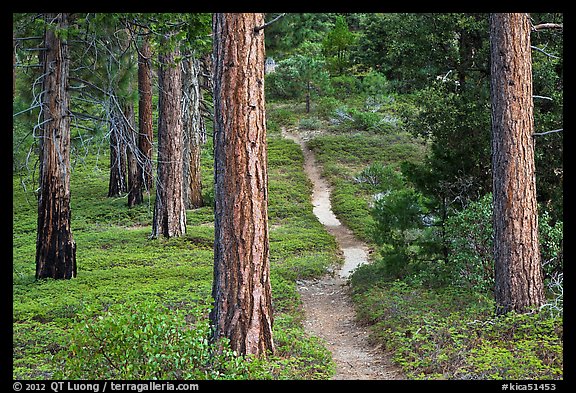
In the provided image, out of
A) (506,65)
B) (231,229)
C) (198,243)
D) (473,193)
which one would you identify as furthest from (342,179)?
(231,229)

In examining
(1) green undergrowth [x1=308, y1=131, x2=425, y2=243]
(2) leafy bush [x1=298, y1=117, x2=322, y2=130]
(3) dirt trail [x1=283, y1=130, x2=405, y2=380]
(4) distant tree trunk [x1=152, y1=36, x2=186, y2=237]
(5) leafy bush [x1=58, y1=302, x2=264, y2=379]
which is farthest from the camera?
(2) leafy bush [x1=298, y1=117, x2=322, y2=130]

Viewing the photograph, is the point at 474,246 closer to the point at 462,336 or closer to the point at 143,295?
the point at 462,336

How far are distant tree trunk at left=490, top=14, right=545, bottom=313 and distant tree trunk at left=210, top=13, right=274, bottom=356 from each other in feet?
10.8

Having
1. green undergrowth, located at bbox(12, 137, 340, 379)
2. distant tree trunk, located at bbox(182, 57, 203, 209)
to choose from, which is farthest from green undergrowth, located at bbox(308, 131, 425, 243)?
distant tree trunk, located at bbox(182, 57, 203, 209)

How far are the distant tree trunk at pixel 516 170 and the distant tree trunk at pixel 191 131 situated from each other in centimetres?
1053

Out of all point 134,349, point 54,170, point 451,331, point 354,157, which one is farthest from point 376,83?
point 134,349

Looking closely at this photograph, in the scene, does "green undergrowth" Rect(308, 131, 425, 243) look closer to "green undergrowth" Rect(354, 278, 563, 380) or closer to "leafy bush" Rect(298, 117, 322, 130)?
"leafy bush" Rect(298, 117, 322, 130)

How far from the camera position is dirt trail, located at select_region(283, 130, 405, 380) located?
25.5 feet

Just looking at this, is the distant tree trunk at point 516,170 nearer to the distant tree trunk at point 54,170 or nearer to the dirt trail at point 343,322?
the dirt trail at point 343,322

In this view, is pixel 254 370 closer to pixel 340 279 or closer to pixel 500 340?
pixel 500 340

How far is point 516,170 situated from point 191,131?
11.3 m

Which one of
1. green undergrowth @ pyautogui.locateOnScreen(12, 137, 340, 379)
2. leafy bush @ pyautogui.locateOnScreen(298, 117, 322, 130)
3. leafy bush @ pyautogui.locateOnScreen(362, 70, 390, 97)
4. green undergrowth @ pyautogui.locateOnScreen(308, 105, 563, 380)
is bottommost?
green undergrowth @ pyautogui.locateOnScreen(308, 105, 563, 380)

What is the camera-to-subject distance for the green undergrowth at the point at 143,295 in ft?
18.9

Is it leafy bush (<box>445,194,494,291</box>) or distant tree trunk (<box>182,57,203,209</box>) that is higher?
distant tree trunk (<box>182,57,203,209</box>)
